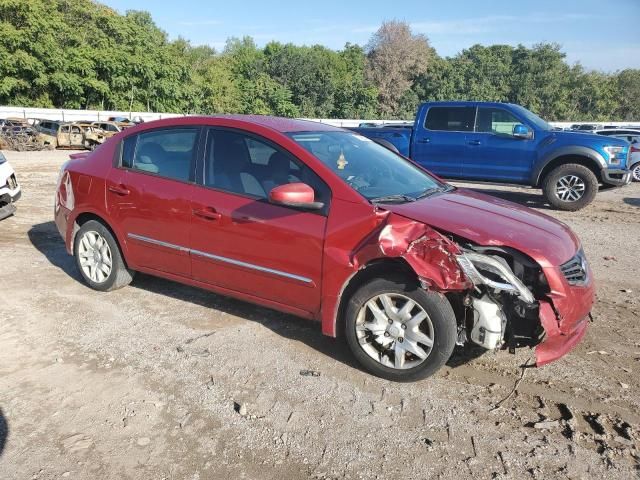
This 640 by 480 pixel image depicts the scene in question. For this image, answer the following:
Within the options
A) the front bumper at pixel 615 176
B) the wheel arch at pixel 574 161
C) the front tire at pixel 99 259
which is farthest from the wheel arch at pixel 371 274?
the front bumper at pixel 615 176

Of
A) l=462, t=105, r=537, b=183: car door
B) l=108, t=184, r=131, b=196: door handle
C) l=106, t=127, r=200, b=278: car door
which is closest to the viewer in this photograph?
l=106, t=127, r=200, b=278: car door

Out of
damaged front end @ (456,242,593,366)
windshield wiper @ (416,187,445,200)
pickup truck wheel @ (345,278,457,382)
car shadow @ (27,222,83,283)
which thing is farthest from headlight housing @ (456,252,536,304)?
car shadow @ (27,222,83,283)

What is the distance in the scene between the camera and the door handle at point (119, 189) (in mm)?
4699

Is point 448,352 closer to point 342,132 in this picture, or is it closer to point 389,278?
point 389,278

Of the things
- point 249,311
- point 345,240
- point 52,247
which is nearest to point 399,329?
point 345,240

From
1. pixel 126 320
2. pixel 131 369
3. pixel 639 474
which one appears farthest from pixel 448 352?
pixel 126 320

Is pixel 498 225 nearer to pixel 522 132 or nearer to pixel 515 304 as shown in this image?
pixel 515 304

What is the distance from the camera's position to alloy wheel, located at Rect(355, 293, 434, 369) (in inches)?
134

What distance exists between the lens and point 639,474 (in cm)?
268

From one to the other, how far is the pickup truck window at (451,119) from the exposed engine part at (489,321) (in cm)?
789

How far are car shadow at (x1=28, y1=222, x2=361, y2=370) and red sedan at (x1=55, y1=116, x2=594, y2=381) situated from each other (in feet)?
1.23

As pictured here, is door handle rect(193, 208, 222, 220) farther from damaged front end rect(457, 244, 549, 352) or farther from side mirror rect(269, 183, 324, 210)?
damaged front end rect(457, 244, 549, 352)

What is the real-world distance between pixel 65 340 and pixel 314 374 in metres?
1.94

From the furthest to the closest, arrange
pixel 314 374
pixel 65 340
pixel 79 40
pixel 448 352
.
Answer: pixel 79 40
pixel 65 340
pixel 314 374
pixel 448 352
